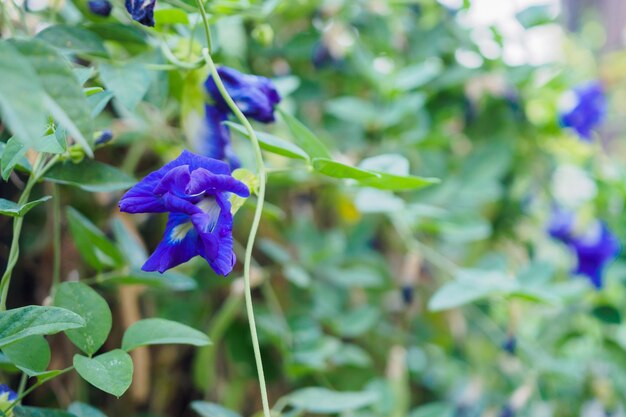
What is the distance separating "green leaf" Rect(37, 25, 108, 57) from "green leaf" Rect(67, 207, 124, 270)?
Result: 0.14m

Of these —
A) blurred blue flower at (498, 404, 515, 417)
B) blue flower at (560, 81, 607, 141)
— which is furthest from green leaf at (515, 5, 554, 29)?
blurred blue flower at (498, 404, 515, 417)

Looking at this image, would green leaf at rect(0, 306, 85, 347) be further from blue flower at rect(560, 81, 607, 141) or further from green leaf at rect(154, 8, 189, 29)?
blue flower at rect(560, 81, 607, 141)

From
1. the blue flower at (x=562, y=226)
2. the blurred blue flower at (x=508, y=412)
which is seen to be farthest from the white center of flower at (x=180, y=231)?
the blue flower at (x=562, y=226)

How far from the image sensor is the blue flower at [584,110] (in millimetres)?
1113

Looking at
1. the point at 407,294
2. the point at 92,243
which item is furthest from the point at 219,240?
the point at 407,294

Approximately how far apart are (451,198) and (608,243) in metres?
0.25

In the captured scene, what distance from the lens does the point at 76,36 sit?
0.57 m

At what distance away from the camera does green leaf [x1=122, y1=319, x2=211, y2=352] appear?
1.50 ft

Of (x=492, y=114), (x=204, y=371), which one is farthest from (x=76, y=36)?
(x=492, y=114)

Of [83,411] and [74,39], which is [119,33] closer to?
[74,39]

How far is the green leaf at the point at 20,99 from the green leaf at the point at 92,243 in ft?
1.07

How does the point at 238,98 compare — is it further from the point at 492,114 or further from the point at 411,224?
the point at 492,114

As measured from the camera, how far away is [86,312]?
18.0 inches

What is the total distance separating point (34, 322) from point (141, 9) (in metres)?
0.22
